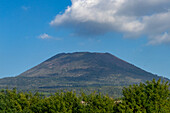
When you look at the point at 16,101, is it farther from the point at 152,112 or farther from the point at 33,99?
the point at 152,112

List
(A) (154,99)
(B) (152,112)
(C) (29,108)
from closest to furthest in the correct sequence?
(B) (152,112) < (A) (154,99) < (C) (29,108)

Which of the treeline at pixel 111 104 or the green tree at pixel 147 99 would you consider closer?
the green tree at pixel 147 99

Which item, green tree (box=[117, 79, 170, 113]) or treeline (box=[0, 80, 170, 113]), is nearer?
green tree (box=[117, 79, 170, 113])

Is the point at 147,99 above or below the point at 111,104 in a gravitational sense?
above

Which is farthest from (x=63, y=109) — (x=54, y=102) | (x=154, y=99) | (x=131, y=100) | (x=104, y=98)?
(x=154, y=99)

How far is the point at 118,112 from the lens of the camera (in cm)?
6125

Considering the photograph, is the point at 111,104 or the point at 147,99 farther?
the point at 147,99

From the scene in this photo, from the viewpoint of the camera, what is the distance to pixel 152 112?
60531 millimetres

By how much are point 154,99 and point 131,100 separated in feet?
17.0

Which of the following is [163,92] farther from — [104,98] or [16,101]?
[16,101]

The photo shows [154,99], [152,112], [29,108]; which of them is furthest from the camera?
[29,108]

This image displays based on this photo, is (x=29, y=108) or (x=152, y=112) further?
(x=29, y=108)

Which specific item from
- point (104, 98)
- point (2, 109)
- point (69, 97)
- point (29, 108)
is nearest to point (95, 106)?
point (104, 98)

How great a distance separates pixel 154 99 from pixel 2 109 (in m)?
34.1
